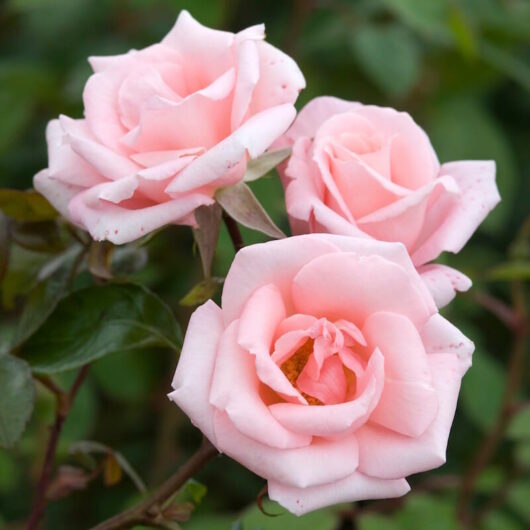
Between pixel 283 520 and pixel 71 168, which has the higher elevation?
pixel 71 168

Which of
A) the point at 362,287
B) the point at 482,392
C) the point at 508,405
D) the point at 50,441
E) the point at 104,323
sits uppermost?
the point at 362,287

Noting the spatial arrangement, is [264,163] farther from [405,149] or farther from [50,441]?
[50,441]

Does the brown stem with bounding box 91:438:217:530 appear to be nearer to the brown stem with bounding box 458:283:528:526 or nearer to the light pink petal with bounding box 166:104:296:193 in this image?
the light pink petal with bounding box 166:104:296:193

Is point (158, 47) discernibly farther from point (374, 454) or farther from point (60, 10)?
point (60, 10)

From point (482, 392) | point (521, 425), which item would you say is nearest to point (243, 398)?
point (521, 425)

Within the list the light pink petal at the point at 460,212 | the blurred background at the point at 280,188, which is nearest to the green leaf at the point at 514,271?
the blurred background at the point at 280,188

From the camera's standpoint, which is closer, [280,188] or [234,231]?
[234,231]

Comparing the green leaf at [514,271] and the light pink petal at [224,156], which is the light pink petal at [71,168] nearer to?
the light pink petal at [224,156]
